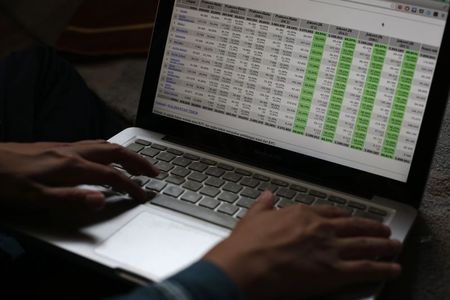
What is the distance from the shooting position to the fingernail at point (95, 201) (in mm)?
673

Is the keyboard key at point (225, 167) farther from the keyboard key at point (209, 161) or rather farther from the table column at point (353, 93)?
the table column at point (353, 93)

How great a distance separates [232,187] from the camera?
0.77 meters

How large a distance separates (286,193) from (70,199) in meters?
0.27

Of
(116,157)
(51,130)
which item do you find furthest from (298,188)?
(51,130)

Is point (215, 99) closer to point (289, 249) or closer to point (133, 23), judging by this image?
point (289, 249)

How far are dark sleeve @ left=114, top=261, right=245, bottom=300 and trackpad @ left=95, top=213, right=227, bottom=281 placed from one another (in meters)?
0.06

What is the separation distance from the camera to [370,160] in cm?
76

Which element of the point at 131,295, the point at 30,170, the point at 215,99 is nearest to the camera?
the point at 131,295

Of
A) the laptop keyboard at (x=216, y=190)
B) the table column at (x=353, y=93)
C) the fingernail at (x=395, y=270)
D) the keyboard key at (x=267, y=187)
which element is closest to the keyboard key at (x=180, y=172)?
the laptop keyboard at (x=216, y=190)

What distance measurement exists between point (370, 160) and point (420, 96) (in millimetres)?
102

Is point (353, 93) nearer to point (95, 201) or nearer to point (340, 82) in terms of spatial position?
Result: point (340, 82)

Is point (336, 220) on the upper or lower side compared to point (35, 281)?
upper

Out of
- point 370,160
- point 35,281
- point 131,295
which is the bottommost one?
point 35,281

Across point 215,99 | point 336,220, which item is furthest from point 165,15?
A: point 336,220
